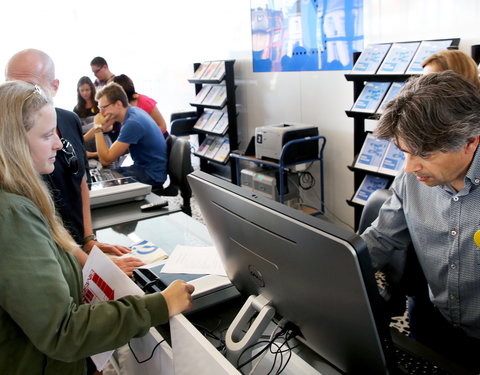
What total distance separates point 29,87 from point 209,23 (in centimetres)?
501

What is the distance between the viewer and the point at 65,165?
5.86 ft

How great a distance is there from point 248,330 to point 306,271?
289mm

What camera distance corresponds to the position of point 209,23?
562 cm

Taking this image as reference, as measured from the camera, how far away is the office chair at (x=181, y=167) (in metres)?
3.12

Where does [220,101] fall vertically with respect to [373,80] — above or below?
below

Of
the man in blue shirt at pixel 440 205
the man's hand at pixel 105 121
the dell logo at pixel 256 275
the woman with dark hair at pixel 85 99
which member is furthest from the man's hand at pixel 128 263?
the woman with dark hair at pixel 85 99

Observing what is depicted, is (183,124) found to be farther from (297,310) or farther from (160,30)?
Result: (297,310)

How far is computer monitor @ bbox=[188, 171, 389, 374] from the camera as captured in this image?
0.63m

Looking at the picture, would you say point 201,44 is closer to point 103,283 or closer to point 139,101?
point 139,101

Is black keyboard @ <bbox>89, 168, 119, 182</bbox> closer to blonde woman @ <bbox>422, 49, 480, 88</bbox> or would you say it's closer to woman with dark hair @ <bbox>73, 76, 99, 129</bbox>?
blonde woman @ <bbox>422, 49, 480, 88</bbox>

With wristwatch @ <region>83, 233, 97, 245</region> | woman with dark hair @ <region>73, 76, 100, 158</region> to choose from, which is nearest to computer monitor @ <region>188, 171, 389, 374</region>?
wristwatch @ <region>83, 233, 97, 245</region>

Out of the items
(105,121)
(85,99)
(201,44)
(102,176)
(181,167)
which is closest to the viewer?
(102,176)

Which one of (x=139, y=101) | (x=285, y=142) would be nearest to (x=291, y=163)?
(x=285, y=142)

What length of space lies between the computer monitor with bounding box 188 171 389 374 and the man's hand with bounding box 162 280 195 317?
14 cm
